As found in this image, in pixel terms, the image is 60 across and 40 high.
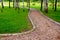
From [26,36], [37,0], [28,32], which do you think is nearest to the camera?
[26,36]

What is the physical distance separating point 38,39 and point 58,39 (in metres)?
1.18

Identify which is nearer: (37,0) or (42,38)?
(42,38)

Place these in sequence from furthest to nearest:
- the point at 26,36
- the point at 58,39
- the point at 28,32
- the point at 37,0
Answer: the point at 37,0 → the point at 28,32 → the point at 26,36 → the point at 58,39

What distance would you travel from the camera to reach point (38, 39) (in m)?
11.9

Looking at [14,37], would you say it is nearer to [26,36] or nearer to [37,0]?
[26,36]

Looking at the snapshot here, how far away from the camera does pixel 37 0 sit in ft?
340

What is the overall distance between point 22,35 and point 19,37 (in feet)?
1.99

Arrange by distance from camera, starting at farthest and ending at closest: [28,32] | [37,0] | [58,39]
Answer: [37,0], [28,32], [58,39]

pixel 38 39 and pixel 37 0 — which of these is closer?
pixel 38 39

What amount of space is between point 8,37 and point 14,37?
368 mm

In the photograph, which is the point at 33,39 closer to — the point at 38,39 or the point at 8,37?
the point at 38,39

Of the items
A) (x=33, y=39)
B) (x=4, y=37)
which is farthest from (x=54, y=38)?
(x=4, y=37)

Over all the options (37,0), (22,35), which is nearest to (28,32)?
(22,35)

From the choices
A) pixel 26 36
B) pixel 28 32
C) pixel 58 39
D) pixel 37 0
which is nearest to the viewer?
pixel 58 39
